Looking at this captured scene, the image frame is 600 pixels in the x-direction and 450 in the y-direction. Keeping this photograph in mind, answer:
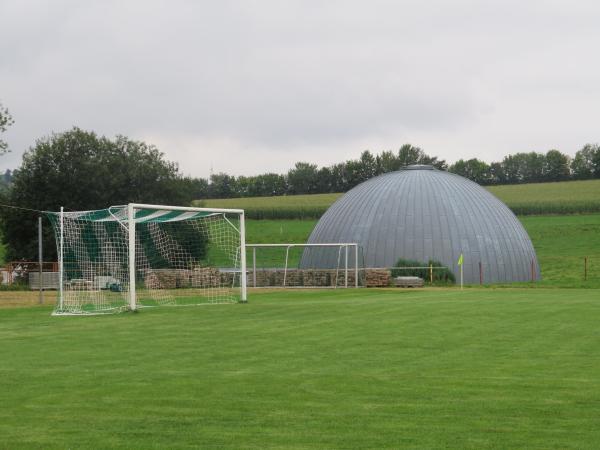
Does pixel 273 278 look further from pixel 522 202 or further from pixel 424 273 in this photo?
pixel 522 202

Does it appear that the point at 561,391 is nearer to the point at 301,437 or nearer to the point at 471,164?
the point at 301,437

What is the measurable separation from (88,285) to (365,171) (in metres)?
98.8

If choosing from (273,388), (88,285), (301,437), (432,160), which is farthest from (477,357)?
(432,160)

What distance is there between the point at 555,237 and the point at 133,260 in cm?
6379

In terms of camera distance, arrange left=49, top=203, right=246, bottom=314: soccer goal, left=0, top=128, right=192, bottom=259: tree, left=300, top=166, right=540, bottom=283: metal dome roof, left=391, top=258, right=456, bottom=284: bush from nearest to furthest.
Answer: left=49, top=203, right=246, bottom=314: soccer goal, left=391, top=258, right=456, bottom=284: bush, left=300, top=166, right=540, bottom=283: metal dome roof, left=0, top=128, right=192, bottom=259: tree

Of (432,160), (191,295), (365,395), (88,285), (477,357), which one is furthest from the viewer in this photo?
(432,160)

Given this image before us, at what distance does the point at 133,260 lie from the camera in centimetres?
2642

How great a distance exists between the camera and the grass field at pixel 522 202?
9919 centimetres

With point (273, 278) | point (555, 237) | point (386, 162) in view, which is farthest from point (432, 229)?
point (386, 162)

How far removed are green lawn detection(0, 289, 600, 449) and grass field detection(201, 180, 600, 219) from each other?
7885 cm

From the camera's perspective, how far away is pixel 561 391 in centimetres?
1083

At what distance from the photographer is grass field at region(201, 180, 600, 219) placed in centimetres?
9919

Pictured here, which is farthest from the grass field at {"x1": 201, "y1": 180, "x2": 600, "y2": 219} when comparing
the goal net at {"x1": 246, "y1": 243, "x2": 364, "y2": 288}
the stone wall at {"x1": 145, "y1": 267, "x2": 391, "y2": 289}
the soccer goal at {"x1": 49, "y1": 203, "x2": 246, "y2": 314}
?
the soccer goal at {"x1": 49, "y1": 203, "x2": 246, "y2": 314}

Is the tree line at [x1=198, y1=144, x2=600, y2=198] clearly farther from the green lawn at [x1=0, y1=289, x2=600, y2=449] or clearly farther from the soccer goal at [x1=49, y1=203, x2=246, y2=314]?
the green lawn at [x1=0, y1=289, x2=600, y2=449]
